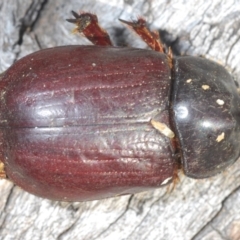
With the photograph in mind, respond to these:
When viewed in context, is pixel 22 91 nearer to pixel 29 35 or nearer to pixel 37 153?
pixel 37 153

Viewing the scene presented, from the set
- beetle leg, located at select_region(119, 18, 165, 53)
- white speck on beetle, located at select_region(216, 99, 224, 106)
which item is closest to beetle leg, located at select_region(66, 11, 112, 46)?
beetle leg, located at select_region(119, 18, 165, 53)

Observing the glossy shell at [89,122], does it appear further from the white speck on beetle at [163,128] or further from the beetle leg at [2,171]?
the beetle leg at [2,171]

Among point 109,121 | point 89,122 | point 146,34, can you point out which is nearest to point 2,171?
point 89,122

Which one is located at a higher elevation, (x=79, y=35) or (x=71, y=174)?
(x=79, y=35)

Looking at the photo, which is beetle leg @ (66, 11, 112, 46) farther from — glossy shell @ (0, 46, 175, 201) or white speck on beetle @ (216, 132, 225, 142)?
white speck on beetle @ (216, 132, 225, 142)

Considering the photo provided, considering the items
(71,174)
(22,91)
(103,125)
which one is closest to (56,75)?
(22,91)

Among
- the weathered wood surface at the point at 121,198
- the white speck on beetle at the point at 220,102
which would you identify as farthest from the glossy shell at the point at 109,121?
the weathered wood surface at the point at 121,198
